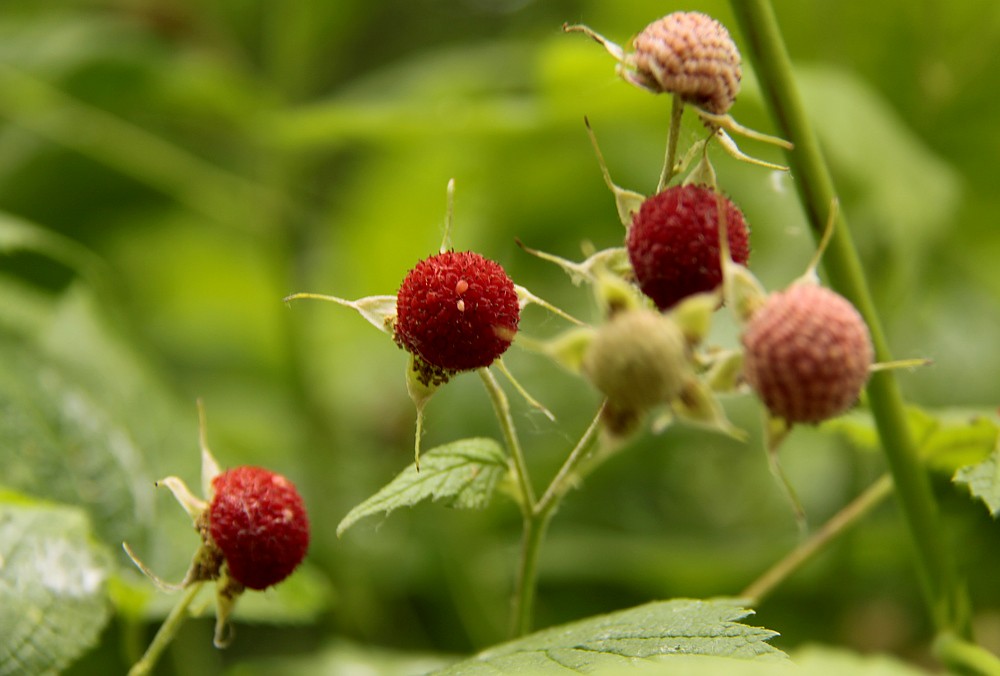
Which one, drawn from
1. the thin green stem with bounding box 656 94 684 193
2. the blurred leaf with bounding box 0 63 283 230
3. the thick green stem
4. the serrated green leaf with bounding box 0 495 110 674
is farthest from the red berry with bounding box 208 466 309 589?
the blurred leaf with bounding box 0 63 283 230

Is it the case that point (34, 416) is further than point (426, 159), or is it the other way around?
point (426, 159)

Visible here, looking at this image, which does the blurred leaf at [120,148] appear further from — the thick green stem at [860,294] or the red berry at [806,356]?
the red berry at [806,356]

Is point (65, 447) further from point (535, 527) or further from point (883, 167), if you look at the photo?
point (883, 167)

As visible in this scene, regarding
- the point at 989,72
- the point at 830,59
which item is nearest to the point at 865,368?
the point at 989,72

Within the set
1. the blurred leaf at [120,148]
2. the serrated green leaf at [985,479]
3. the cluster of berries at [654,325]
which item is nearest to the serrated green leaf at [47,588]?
the cluster of berries at [654,325]

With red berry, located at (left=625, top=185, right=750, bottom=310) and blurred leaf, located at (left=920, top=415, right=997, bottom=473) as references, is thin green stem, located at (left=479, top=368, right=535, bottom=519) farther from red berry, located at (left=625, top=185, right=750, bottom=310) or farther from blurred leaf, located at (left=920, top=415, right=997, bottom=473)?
blurred leaf, located at (left=920, top=415, right=997, bottom=473)

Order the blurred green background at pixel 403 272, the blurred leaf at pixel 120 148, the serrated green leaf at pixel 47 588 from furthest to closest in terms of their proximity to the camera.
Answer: the blurred leaf at pixel 120 148
the blurred green background at pixel 403 272
the serrated green leaf at pixel 47 588

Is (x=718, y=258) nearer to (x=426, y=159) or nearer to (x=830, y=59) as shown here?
(x=830, y=59)
